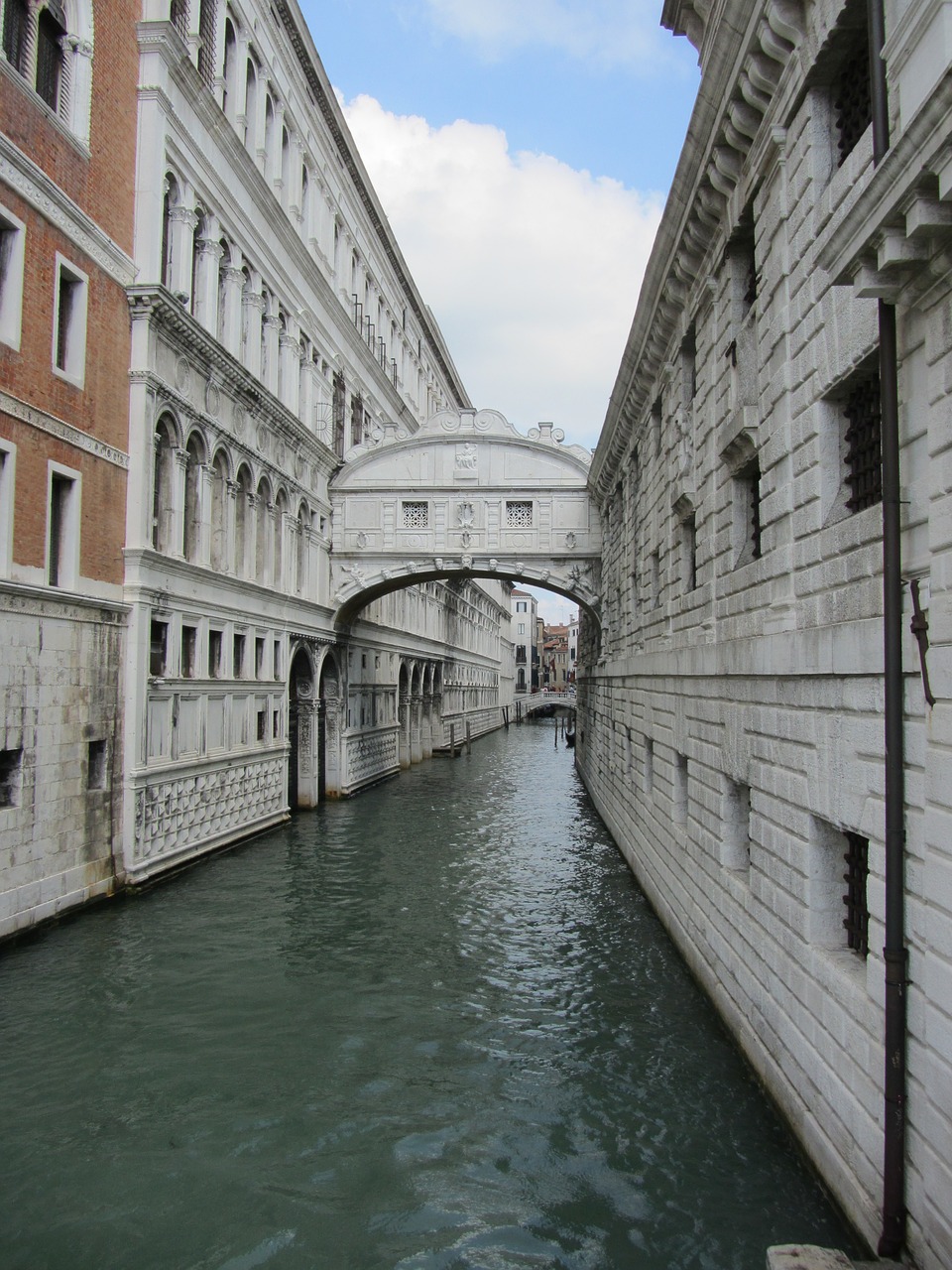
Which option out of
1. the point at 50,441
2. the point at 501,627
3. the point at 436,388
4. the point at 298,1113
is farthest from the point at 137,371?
the point at 501,627

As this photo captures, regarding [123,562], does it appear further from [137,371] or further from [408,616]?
[408,616]

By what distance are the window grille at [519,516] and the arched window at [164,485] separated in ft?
34.0

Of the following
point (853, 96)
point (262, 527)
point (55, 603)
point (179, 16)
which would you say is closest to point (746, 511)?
point (853, 96)

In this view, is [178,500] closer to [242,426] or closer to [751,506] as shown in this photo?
[242,426]

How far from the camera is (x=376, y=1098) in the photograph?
7641 millimetres

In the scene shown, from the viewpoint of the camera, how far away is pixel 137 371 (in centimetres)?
1390

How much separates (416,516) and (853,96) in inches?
718

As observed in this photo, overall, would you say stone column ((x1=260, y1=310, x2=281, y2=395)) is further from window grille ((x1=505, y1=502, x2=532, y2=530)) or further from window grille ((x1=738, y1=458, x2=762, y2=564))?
window grille ((x1=738, y1=458, x2=762, y2=564))

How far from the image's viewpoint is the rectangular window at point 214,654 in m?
17.1

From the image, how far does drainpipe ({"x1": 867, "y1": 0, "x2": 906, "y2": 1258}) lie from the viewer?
4898mm

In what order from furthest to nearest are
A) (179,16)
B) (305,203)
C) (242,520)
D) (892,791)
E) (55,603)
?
1. (305,203)
2. (242,520)
3. (179,16)
4. (55,603)
5. (892,791)

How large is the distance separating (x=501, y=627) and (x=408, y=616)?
→ 4180 cm

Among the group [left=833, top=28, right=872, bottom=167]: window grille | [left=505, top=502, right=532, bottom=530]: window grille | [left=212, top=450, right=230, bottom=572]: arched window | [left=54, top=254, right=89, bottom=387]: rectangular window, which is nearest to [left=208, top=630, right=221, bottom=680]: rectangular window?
[left=212, top=450, right=230, bottom=572]: arched window

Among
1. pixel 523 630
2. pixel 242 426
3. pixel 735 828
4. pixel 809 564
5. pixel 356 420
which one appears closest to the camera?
pixel 809 564
